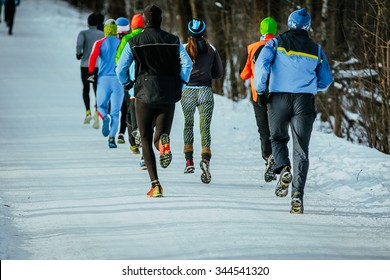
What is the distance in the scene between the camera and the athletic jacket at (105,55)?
1276 cm

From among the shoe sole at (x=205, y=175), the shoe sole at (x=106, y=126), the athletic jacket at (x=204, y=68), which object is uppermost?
the athletic jacket at (x=204, y=68)

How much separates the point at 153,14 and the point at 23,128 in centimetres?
662

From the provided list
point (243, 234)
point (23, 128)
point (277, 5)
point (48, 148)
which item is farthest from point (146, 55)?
point (277, 5)

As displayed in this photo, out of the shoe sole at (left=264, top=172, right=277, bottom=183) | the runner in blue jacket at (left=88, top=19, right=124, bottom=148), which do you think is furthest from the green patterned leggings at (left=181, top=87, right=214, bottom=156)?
the runner in blue jacket at (left=88, top=19, right=124, bottom=148)

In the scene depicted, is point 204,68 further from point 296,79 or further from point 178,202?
point 178,202

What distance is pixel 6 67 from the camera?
24844mm

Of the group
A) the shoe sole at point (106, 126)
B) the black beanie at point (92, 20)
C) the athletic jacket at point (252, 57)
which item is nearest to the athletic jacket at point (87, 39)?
the black beanie at point (92, 20)

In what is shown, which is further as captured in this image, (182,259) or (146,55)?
(146,55)

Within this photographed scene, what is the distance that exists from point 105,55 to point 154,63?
376 cm

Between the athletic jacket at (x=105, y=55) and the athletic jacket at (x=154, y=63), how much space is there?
3.59 meters

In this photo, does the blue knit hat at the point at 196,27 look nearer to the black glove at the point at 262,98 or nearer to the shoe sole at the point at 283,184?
the black glove at the point at 262,98

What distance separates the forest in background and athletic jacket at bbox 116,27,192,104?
368 centimetres

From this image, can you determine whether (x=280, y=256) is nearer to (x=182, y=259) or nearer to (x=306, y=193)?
(x=182, y=259)
